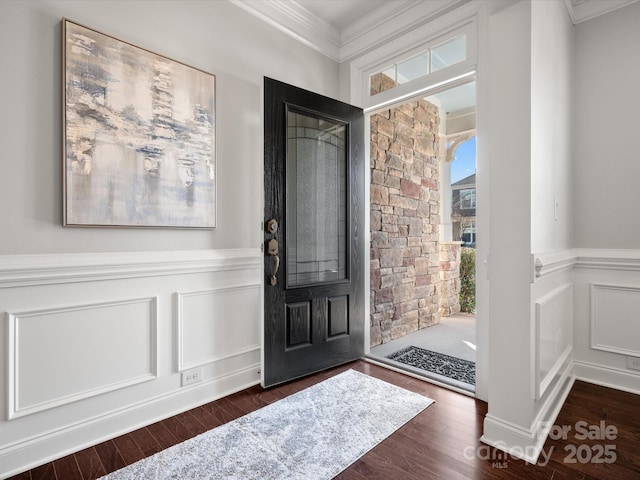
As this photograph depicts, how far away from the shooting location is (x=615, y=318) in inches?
92.1

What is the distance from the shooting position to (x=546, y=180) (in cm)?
186

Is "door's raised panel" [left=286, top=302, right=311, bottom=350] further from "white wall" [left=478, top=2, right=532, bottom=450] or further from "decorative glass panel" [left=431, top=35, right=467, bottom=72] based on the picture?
"decorative glass panel" [left=431, top=35, right=467, bottom=72]

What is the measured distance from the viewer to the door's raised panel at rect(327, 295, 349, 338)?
105 inches

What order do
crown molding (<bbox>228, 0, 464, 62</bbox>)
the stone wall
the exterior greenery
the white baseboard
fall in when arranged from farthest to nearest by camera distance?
the exterior greenery
the stone wall
crown molding (<bbox>228, 0, 464, 62</bbox>)
the white baseboard

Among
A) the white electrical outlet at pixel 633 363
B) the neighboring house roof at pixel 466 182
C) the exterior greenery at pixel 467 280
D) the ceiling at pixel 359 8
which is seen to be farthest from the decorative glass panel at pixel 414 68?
the exterior greenery at pixel 467 280

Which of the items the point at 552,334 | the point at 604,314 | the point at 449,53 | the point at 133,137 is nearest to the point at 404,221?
the point at 449,53

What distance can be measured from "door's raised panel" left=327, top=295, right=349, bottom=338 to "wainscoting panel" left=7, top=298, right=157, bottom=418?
1.28 meters

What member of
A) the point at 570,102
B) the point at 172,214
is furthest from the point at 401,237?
the point at 172,214

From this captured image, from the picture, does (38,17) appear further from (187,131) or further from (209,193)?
(209,193)

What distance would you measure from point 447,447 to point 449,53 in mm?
2553

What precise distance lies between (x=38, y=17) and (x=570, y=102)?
131 inches

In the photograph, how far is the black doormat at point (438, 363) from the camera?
2.61 meters

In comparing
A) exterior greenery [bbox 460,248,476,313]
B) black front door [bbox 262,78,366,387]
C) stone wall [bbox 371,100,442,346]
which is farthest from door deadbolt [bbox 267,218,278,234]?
exterior greenery [bbox 460,248,476,313]

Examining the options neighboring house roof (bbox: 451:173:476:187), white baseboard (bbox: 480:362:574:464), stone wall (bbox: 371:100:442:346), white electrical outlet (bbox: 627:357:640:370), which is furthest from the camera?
neighboring house roof (bbox: 451:173:476:187)
